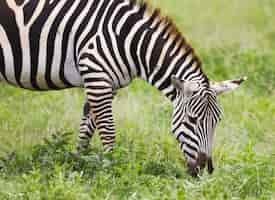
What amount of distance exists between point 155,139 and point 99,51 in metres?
1.69

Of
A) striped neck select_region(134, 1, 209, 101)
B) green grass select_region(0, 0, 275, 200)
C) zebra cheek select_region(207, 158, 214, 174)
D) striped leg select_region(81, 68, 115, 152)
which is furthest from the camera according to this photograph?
striped neck select_region(134, 1, 209, 101)

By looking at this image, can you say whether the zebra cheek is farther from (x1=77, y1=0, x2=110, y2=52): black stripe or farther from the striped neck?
(x1=77, y1=0, x2=110, y2=52): black stripe

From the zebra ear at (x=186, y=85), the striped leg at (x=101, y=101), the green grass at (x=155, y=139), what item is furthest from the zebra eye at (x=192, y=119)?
the striped leg at (x=101, y=101)

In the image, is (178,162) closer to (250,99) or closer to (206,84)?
(206,84)

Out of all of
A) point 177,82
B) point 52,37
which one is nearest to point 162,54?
point 177,82

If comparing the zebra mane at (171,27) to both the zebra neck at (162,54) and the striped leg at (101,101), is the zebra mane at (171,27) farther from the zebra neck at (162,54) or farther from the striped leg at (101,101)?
the striped leg at (101,101)

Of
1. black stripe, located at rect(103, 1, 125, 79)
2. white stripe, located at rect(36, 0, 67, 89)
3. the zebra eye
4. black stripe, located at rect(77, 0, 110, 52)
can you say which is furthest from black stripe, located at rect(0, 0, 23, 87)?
the zebra eye

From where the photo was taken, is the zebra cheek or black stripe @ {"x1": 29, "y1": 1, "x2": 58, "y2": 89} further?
black stripe @ {"x1": 29, "y1": 1, "x2": 58, "y2": 89}

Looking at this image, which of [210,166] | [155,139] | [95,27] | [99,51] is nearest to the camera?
[210,166]

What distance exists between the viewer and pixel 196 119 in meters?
8.55

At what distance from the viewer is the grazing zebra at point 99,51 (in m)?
8.72

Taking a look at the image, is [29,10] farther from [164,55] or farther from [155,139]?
[155,139]

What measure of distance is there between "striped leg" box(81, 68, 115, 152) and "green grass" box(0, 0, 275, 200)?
0.71ft

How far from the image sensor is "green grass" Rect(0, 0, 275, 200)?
7.86 m
